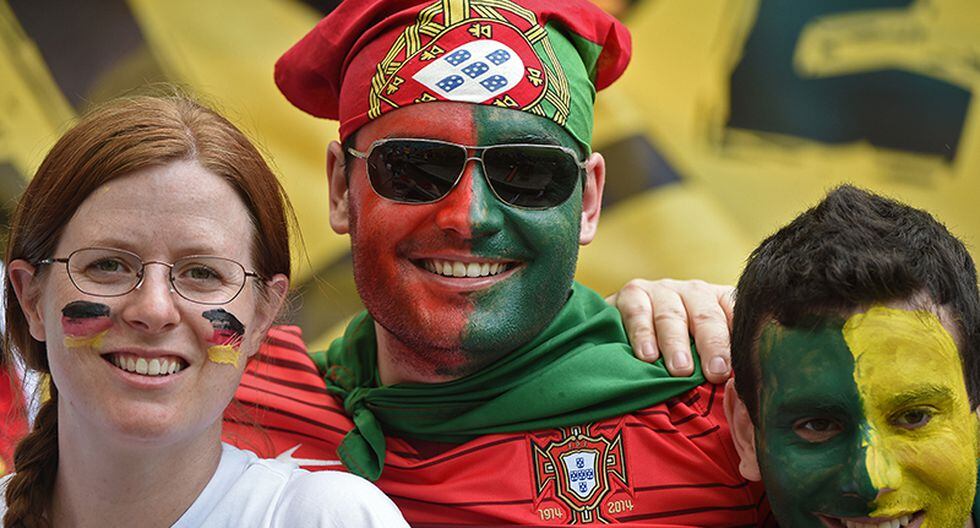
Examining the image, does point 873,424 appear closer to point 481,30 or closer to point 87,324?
point 481,30

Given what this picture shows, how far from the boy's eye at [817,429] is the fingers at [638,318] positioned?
20.4 inches

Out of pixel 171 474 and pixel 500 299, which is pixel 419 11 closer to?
pixel 500 299

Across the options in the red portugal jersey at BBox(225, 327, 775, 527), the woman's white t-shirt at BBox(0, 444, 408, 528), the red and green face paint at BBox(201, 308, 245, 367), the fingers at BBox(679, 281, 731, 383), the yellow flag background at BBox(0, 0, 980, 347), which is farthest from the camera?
the yellow flag background at BBox(0, 0, 980, 347)

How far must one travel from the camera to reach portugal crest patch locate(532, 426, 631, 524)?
8.47ft

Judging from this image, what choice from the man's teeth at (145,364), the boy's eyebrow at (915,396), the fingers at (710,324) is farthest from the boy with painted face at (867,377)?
the man's teeth at (145,364)

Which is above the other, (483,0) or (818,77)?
(483,0)

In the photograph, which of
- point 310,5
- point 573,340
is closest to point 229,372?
point 573,340

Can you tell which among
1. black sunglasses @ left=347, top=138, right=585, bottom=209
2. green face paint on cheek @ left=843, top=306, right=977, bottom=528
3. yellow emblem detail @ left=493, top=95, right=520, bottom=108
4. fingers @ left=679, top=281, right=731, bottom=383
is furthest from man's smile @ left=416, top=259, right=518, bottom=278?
green face paint on cheek @ left=843, top=306, right=977, bottom=528

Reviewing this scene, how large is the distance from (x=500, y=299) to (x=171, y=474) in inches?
30.4

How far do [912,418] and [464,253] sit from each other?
2.99 ft

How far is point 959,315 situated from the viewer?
235cm

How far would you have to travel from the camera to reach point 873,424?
88.5 inches

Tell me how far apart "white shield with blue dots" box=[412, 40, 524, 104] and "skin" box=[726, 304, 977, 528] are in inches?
30.8

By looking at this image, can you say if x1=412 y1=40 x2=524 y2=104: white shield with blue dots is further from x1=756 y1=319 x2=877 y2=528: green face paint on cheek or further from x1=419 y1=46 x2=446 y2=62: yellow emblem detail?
x1=756 y1=319 x2=877 y2=528: green face paint on cheek
